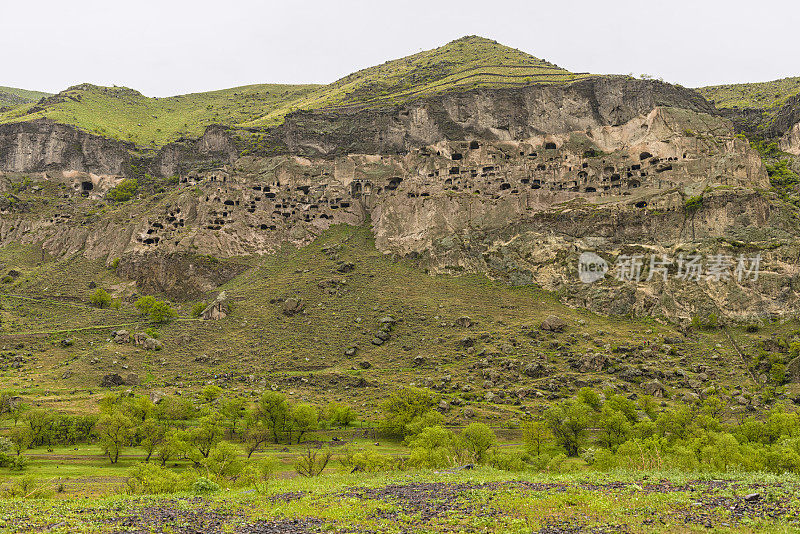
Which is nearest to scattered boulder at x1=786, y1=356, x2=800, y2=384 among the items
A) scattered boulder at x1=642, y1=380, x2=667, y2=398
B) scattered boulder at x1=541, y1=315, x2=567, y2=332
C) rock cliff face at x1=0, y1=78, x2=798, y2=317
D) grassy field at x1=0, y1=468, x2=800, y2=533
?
rock cliff face at x1=0, y1=78, x2=798, y2=317

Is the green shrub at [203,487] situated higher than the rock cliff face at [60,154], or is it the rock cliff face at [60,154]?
the rock cliff face at [60,154]

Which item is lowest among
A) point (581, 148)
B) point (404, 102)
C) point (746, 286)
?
point (746, 286)

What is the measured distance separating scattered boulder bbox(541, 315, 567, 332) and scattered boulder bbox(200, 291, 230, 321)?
6062cm

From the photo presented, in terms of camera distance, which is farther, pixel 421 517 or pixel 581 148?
pixel 581 148

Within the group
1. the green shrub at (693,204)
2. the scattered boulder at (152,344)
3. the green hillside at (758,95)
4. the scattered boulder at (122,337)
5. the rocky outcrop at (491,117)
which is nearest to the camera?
the scattered boulder at (152,344)

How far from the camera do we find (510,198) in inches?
4648

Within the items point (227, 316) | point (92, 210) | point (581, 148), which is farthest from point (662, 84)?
point (92, 210)

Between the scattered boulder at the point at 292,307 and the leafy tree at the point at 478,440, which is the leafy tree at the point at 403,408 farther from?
the scattered boulder at the point at 292,307

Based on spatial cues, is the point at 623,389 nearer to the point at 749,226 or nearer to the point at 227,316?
the point at 749,226

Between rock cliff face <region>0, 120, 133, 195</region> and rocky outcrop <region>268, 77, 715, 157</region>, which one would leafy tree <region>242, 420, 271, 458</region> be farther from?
rock cliff face <region>0, 120, 133, 195</region>

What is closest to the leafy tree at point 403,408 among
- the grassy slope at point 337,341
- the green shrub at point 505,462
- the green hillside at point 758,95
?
the grassy slope at point 337,341

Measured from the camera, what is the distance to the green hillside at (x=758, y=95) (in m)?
166

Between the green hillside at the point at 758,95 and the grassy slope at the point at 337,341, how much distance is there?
392 feet

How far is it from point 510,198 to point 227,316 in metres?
67.5
